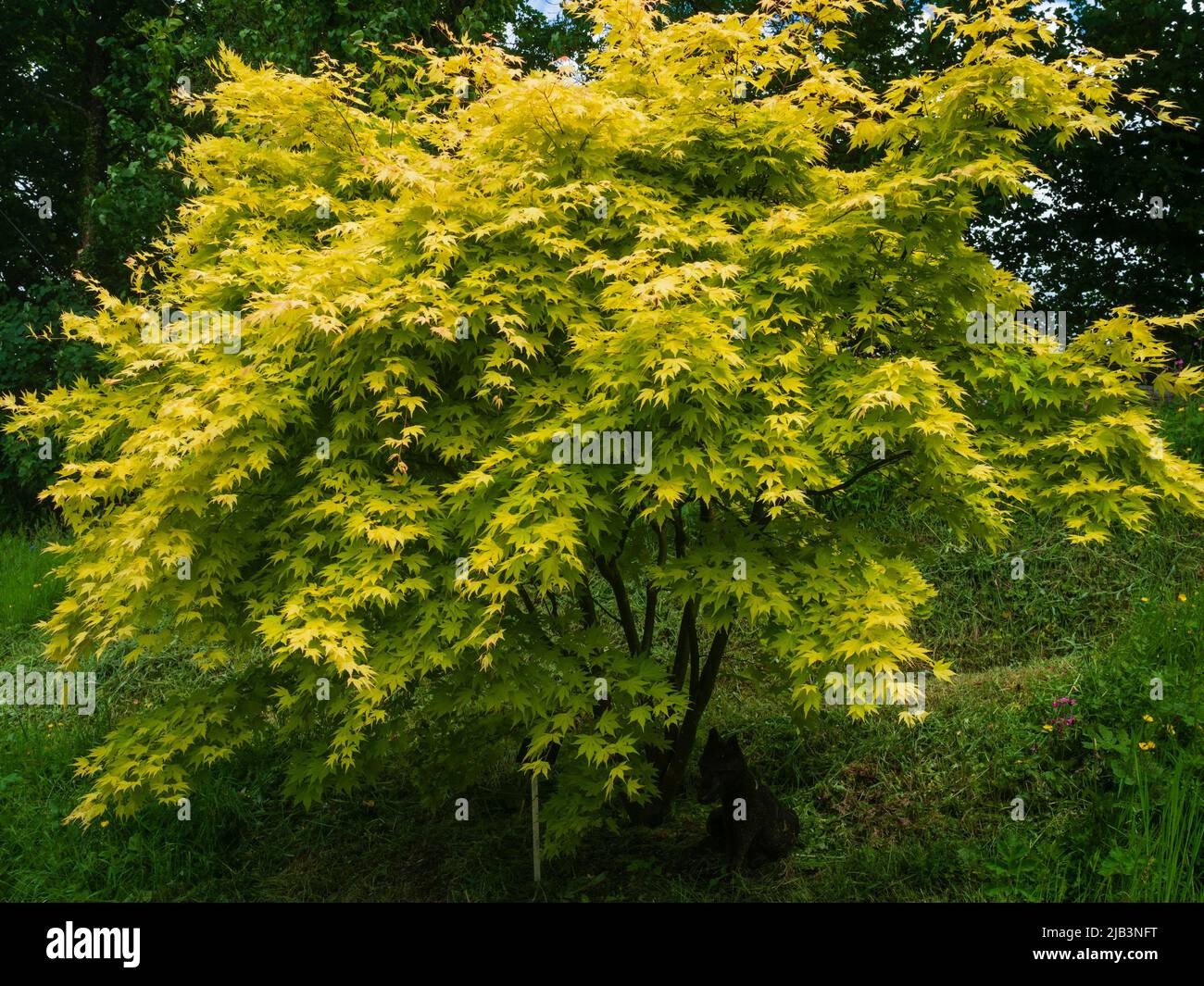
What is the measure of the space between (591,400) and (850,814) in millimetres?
3954

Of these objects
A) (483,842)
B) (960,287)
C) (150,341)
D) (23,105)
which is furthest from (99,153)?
(960,287)

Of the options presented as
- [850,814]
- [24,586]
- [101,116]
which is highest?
[101,116]

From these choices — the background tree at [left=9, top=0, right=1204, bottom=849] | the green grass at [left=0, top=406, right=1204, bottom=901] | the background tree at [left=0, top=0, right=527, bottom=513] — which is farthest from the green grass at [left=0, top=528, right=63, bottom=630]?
the background tree at [left=9, top=0, right=1204, bottom=849]

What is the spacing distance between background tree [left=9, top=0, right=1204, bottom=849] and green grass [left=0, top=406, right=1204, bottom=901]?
4.23 ft

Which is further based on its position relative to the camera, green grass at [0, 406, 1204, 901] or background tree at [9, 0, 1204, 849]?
green grass at [0, 406, 1204, 901]

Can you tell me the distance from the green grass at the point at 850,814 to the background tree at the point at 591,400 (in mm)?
1288

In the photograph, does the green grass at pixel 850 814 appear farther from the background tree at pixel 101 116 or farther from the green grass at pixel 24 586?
the background tree at pixel 101 116

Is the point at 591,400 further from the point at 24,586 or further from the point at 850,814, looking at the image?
the point at 24,586

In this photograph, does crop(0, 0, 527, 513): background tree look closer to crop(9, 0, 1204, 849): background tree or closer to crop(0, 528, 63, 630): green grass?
crop(0, 528, 63, 630): green grass

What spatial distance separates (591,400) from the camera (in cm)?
412

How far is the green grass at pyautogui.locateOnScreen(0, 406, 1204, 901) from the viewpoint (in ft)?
17.7

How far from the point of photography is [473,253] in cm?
448

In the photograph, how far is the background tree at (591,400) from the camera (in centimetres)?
406

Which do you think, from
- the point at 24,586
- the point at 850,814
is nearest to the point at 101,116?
the point at 24,586
